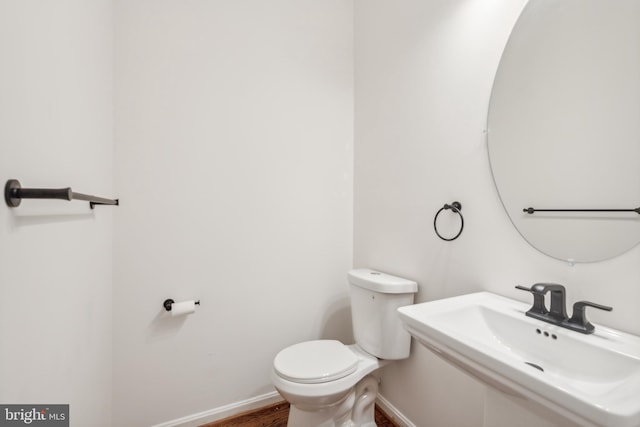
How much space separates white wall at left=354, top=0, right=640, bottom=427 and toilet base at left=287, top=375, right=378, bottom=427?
0.21m

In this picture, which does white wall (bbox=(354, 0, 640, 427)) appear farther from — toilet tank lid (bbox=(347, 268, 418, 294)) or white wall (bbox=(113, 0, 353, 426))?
white wall (bbox=(113, 0, 353, 426))

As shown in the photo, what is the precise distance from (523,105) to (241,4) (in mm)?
1564

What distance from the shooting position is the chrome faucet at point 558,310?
2.49 feet

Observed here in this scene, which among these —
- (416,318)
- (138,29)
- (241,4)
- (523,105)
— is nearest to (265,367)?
(416,318)

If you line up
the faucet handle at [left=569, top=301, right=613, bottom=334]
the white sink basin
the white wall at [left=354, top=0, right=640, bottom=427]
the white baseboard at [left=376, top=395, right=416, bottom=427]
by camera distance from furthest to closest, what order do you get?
the white baseboard at [left=376, top=395, right=416, bottom=427] < the white wall at [left=354, top=0, right=640, bottom=427] < the faucet handle at [left=569, top=301, right=613, bottom=334] < the white sink basin

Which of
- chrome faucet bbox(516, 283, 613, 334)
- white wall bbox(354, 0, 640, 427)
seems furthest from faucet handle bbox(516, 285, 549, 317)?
white wall bbox(354, 0, 640, 427)

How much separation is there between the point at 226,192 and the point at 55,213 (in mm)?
823

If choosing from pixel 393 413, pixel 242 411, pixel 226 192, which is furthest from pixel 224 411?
pixel 226 192

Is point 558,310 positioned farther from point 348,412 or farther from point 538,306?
point 348,412

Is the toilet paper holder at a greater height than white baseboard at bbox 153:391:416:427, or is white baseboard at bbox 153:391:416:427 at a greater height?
the toilet paper holder

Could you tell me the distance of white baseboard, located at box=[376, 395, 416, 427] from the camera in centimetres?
146

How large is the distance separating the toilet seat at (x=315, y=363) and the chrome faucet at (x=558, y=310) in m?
0.80

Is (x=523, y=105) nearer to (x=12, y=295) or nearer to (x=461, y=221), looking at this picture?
(x=461, y=221)

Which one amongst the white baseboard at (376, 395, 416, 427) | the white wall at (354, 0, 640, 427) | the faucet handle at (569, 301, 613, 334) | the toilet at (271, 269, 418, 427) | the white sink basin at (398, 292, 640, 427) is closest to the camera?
the white sink basin at (398, 292, 640, 427)
